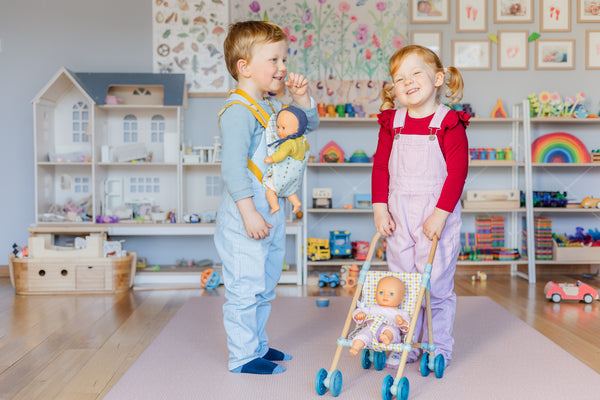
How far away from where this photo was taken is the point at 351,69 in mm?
4297

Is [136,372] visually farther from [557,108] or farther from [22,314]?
[557,108]

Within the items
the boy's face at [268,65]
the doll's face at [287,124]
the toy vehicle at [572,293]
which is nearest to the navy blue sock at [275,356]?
the doll's face at [287,124]

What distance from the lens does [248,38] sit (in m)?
1.80

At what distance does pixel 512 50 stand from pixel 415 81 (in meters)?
2.83

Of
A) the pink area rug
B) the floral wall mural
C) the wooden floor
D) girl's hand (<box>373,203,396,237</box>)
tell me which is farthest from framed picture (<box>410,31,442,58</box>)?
girl's hand (<box>373,203,396,237</box>)

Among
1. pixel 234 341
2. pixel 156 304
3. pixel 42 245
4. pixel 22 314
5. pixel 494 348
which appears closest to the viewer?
pixel 234 341

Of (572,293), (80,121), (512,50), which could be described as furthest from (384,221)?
(80,121)

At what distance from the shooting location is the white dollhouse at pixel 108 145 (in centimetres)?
400

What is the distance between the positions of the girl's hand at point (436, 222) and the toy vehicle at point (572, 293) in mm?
1733

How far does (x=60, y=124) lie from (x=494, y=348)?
11.4 feet

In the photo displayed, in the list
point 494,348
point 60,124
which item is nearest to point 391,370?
point 494,348

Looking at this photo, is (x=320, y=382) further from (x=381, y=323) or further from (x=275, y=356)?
(x=275, y=356)

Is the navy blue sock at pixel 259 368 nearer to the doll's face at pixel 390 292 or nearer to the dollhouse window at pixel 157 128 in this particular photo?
the doll's face at pixel 390 292

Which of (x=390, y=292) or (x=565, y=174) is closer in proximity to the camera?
(x=390, y=292)
